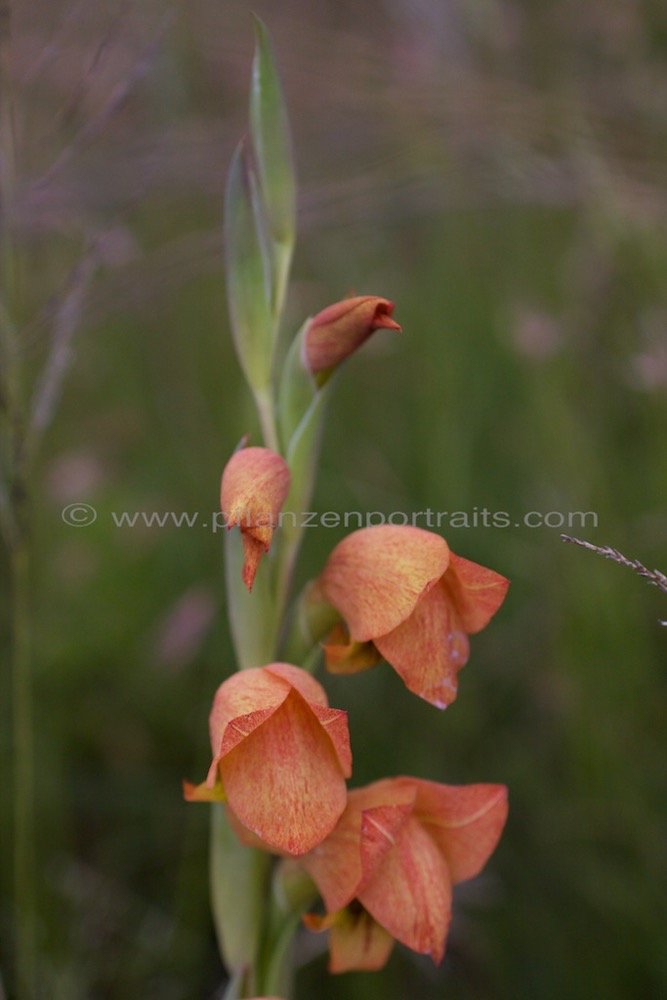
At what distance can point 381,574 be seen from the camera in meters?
0.85

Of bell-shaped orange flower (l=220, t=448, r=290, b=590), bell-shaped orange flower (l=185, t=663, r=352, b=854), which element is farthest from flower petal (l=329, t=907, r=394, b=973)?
bell-shaped orange flower (l=220, t=448, r=290, b=590)

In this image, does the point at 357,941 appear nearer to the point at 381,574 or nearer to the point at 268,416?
the point at 381,574

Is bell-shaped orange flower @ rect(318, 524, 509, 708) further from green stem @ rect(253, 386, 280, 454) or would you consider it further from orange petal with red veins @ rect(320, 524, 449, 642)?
green stem @ rect(253, 386, 280, 454)

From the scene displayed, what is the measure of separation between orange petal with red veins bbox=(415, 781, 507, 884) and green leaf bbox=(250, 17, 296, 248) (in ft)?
2.05

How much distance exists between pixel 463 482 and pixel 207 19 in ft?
6.28

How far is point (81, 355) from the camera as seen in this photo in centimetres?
280

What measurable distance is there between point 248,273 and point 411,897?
64 cm

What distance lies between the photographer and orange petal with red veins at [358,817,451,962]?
0.82 m

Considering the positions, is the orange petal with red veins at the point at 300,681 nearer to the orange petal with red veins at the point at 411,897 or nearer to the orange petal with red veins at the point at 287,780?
the orange petal with red veins at the point at 287,780

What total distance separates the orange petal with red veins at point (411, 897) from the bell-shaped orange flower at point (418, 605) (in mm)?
142

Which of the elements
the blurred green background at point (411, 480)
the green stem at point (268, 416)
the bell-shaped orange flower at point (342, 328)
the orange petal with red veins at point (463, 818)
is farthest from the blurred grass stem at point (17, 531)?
the orange petal with red veins at point (463, 818)

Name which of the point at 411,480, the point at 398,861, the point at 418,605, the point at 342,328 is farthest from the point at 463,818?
the point at 411,480

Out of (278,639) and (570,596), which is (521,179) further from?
(278,639)

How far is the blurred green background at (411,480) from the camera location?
5.02ft
